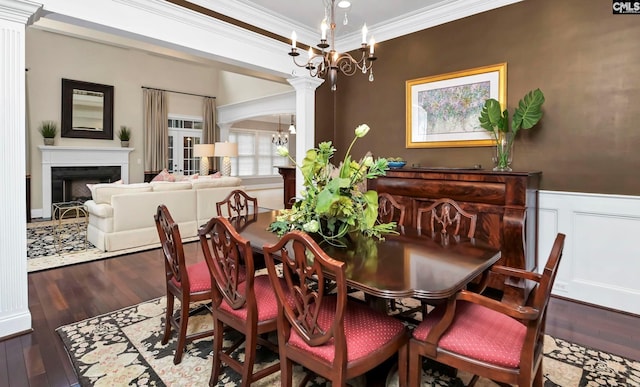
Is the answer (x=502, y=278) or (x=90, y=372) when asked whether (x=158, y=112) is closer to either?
(x=90, y=372)

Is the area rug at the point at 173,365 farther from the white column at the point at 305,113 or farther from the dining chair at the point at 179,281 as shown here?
the white column at the point at 305,113

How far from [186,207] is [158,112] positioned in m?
4.91

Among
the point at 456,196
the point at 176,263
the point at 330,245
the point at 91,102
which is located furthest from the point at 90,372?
the point at 91,102

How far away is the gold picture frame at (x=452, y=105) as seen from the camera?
3.49 meters

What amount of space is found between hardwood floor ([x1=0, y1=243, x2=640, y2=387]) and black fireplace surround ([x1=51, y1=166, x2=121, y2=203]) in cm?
456

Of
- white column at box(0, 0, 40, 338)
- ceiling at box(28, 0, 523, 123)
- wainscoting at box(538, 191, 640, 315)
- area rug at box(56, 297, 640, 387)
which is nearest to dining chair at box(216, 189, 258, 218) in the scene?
area rug at box(56, 297, 640, 387)

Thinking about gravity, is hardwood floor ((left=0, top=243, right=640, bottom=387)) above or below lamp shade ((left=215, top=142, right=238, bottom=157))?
below

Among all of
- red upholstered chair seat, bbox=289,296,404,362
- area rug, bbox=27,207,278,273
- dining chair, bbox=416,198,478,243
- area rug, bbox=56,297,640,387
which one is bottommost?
area rug, bbox=56,297,640,387

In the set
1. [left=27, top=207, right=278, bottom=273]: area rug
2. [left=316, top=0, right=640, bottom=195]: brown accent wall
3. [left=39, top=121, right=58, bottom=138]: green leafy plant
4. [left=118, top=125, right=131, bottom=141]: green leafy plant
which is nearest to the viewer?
[left=316, top=0, right=640, bottom=195]: brown accent wall

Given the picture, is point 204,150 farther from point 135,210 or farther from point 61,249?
point 61,249

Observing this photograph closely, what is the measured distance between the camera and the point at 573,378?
6.56 feet

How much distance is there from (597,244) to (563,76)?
4.98 feet

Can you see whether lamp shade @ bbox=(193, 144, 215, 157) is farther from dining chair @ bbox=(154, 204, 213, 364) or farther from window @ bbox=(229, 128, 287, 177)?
dining chair @ bbox=(154, 204, 213, 364)

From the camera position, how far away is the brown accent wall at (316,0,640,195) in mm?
2818
